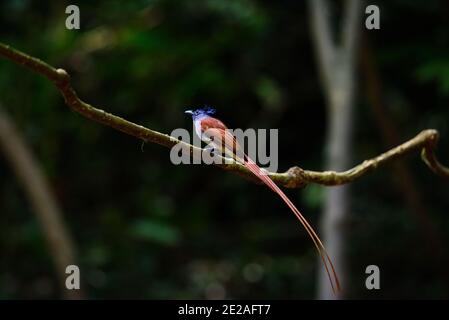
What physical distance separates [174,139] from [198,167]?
4781 millimetres

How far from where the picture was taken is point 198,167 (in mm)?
6383

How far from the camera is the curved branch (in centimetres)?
144

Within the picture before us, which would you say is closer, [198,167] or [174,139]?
[174,139]

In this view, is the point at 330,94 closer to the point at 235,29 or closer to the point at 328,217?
the point at 328,217

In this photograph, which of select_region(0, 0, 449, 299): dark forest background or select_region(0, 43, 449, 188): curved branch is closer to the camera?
select_region(0, 43, 449, 188): curved branch

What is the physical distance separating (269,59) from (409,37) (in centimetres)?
121

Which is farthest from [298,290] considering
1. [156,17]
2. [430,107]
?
[156,17]

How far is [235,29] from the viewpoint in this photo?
18.6 ft

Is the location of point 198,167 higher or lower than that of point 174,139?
higher

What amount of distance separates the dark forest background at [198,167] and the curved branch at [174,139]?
2.66 m

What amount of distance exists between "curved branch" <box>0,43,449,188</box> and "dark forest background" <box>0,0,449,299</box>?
2.66 metres

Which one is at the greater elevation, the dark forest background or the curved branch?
the dark forest background

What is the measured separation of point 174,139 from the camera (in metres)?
1.60

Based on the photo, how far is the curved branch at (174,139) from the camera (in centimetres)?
144
